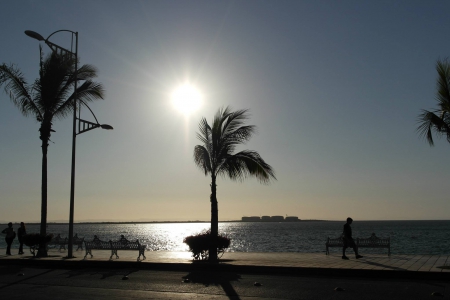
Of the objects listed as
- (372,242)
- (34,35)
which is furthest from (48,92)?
(372,242)

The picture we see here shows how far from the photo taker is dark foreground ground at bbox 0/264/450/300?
1113cm

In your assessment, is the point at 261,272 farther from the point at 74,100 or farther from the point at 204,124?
the point at 74,100

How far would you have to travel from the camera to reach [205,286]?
42.2 ft

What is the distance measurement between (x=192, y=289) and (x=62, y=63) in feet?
46.4

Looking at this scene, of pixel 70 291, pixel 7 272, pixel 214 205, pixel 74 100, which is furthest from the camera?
pixel 74 100

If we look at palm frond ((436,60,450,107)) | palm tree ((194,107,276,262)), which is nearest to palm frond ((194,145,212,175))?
palm tree ((194,107,276,262))

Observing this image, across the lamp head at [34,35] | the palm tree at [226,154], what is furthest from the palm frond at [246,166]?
the lamp head at [34,35]

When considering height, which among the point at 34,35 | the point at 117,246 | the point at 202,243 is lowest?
the point at 117,246

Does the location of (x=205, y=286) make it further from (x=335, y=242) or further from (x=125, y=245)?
(x=335, y=242)

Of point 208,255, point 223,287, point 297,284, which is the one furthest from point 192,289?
point 208,255

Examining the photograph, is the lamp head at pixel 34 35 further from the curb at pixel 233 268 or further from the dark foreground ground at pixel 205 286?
the dark foreground ground at pixel 205 286

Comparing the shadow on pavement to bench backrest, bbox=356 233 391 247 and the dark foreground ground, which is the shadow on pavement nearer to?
the dark foreground ground

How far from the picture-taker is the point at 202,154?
2069cm

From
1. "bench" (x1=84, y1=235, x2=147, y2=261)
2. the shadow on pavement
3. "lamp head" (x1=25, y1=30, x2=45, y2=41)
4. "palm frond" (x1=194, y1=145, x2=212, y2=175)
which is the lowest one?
the shadow on pavement
